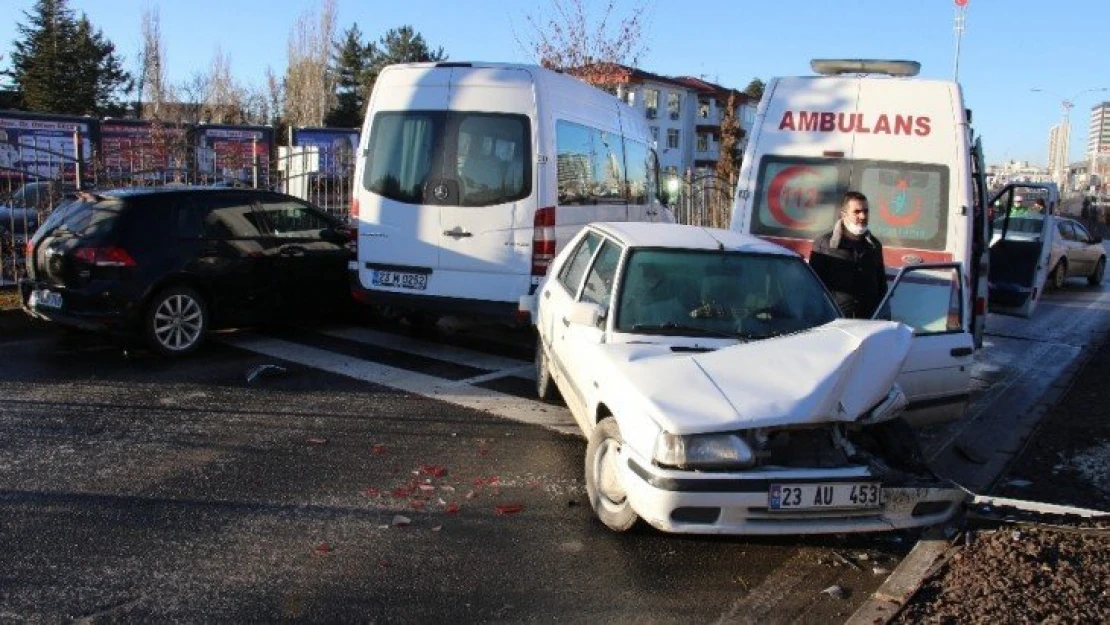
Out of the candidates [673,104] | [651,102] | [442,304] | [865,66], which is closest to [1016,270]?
[865,66]

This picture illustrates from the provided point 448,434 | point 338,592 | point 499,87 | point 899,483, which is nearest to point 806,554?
point 899,483

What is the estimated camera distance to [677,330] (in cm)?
536

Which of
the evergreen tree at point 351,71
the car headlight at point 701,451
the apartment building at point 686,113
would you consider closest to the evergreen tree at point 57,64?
the evergreen tree at point 351,71

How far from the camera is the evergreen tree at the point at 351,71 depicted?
2495 inches

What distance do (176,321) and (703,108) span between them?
7842 cm

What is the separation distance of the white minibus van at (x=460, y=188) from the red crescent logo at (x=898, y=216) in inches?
119

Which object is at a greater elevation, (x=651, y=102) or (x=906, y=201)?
(x=651, y=102)

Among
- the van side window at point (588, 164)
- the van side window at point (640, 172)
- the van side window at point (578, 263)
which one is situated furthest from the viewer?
the van side window at point (640, 172)

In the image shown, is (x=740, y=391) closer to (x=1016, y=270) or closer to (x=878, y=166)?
(x=878, y=166)

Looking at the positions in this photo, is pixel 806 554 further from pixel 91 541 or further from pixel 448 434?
pixel 91 541

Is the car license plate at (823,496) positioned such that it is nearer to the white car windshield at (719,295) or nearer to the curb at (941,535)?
the curb at (941,535)

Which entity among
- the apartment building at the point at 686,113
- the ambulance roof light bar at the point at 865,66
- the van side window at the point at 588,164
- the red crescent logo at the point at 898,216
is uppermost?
the apartment building at the point at 686,113

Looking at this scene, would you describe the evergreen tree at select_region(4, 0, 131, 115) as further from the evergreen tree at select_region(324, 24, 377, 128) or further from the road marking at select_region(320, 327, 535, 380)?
the road marking at select_region(320, 327, 535, 380)

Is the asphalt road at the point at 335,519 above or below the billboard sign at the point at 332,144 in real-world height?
below
